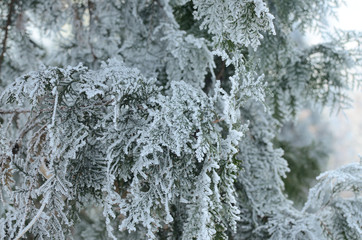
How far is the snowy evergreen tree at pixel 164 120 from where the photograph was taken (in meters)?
1.03

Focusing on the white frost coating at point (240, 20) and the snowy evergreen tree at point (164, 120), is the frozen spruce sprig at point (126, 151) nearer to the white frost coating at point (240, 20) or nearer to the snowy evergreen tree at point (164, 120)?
the snowy evergreen tree at point (164, 120)

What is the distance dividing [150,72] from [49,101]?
2.27 ft

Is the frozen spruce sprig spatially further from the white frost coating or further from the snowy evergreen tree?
the white frost coating

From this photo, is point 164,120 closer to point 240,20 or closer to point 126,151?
point 126,151

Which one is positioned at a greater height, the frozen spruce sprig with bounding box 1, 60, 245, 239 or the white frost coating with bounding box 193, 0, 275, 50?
the white frost coating with bounding box 193, 0, 275, 50

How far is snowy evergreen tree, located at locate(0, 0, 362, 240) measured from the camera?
1.03m

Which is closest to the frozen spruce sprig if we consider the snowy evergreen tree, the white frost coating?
Result: the snowy evergreen tree

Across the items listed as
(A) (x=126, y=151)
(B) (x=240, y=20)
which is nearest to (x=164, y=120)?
(A) (x=126, y=151)

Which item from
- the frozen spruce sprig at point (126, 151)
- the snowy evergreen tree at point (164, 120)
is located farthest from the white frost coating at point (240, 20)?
the frozen spruce sprig at point (126, 151)

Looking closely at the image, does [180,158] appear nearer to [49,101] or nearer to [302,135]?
[49,101]

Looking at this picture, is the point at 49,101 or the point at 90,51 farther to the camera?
the point at 90,51

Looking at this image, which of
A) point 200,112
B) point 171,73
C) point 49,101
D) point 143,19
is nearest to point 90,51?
point 143,19

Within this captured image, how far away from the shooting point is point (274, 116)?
2.09 metres

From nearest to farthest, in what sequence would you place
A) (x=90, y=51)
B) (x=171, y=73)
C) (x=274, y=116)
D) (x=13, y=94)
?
(x=13, y=94) < (x=171, y=73) < (x=90, y=51) < (x=274, y=116)
